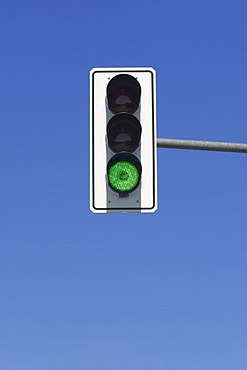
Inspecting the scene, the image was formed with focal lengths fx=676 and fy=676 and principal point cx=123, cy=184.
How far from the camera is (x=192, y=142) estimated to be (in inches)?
233

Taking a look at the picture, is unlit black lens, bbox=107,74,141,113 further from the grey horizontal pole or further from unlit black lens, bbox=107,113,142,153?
the grey horizontal pole

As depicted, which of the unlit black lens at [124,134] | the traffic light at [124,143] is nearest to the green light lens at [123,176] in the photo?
the traffic light at [124,143]

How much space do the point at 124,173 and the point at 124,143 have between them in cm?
25

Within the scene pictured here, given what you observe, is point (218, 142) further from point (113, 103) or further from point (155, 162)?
Result: point (113, 103)

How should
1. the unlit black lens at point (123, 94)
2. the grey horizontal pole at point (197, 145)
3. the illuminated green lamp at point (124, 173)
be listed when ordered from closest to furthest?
1. the illuminated green lamp at point (124, 173)
2. the unlit black lens at point (123, 94)
3. the grey horizontal pole at point (197, 145)

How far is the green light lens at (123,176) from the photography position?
18.6 feet

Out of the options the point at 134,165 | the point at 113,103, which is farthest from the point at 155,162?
the point at 113,103

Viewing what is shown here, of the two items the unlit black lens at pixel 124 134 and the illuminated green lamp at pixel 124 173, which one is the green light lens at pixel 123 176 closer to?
the illuminated green lamp at pixel 124 173

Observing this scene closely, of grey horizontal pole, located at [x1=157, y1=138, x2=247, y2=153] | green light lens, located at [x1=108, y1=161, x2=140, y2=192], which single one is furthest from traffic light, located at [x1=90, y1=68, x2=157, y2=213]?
grey horizontal pole, located at [x1=157, y1=138, x2=247, y2=153]

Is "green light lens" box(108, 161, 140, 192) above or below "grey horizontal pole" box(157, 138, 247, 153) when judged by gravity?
below

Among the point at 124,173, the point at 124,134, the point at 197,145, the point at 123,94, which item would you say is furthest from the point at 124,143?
the point at 197,145

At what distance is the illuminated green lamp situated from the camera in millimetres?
5645

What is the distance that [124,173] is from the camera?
570cm

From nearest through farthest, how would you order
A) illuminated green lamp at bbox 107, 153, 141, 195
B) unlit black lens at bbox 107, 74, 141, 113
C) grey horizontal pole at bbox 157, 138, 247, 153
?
illuminated green lamp at bbox 107, 153, 141, 195
unlit black lens at bbox 107, 74, 141, 113
grey horizontal pole at bbox 157, 138, 247, 153
